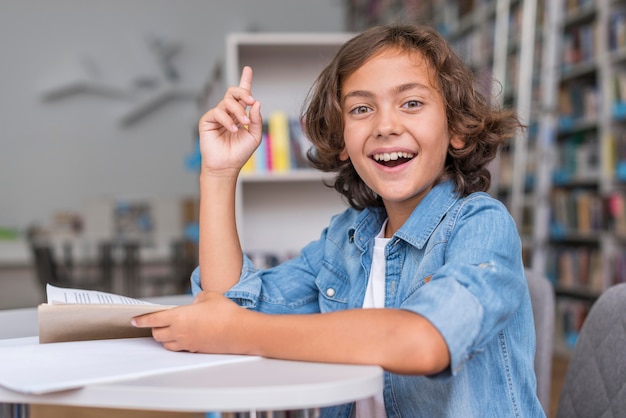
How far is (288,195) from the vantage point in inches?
109

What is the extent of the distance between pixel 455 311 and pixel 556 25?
315 centimetres

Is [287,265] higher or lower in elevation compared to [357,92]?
lower

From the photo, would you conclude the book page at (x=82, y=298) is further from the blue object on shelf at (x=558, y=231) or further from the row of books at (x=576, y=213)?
the blue object on shelf at (x=558, y=231)

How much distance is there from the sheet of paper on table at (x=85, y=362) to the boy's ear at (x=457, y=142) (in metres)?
0.54

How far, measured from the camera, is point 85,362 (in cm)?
76

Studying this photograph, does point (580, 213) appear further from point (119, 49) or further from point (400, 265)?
point (119, 49)

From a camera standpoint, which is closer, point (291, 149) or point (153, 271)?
point (291, 149)

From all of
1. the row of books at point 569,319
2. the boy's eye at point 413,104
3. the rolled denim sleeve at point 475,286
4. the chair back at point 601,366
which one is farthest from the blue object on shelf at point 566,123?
the rolled denim sleeve at point 475,286

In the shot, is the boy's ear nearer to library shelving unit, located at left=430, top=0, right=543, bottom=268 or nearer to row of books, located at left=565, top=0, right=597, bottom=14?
library shelving unit, located at left=430, top=0, right=543, bottom=268

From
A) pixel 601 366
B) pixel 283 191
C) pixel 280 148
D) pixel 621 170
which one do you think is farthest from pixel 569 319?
pixel 601 366

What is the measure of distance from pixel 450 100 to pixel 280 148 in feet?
4.81

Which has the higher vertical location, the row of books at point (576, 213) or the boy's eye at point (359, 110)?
the boy's eye at point (359, 110)

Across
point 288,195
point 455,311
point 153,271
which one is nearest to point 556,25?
point 288,195

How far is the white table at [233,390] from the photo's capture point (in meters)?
0.62
